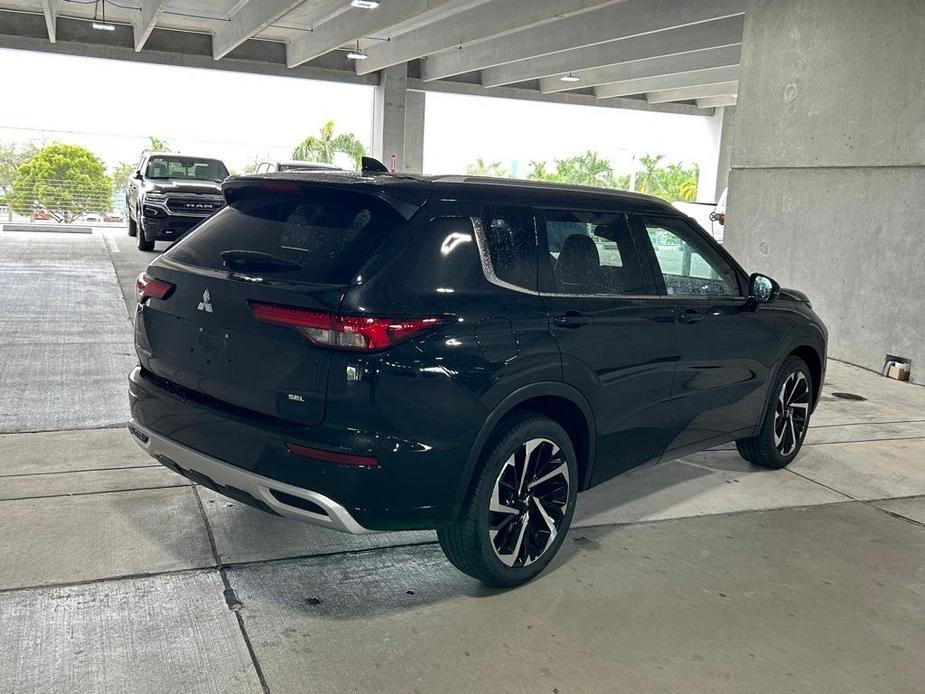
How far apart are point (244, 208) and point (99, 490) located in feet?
6.17

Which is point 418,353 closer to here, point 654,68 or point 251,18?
point 251,18

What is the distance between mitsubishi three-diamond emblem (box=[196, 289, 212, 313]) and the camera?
3.49 m

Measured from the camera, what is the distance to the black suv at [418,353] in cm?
318

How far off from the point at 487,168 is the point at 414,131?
3115 cm

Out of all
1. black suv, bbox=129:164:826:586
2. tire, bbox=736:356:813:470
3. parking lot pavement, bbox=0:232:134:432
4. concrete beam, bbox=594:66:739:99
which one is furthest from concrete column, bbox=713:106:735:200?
black suv, bbox=129:164:826:586

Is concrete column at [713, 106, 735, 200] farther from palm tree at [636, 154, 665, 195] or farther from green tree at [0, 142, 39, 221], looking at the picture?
green tree at [0, 142, 39, 221]

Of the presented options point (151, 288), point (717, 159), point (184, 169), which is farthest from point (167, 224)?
point (717, 159)

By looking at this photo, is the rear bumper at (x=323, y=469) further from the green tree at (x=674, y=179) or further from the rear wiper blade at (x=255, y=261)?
the green tree at (x=674, y=179)

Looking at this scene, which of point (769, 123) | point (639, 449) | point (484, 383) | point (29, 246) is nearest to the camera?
point (484, 383)

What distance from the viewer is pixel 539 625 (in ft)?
11.4

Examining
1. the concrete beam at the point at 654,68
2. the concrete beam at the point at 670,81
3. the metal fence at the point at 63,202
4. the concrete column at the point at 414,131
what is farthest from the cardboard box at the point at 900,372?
the concrete column at the point at 414,131

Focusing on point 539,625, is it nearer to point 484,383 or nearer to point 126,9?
point 484,383

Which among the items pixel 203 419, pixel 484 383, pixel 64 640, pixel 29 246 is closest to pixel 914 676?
pixel 484 383

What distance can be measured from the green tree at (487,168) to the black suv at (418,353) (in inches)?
2091
